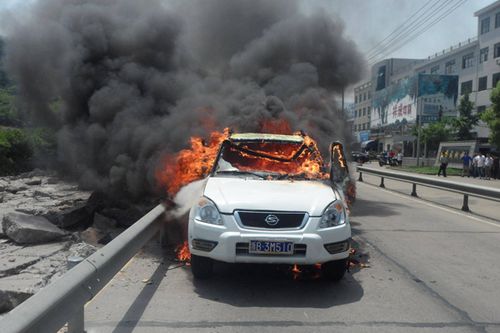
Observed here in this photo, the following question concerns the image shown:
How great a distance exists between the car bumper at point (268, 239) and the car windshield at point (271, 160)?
1361mm

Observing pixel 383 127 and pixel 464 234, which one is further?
pixel 383 127

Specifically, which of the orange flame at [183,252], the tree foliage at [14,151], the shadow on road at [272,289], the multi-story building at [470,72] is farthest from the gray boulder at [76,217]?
the multi-story building at [470,72]

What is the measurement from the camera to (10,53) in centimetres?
1541

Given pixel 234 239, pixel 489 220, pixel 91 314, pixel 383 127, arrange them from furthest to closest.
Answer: pixel 383 127 < pixel 489 220 < pixel 234 239 < pixel 91 314

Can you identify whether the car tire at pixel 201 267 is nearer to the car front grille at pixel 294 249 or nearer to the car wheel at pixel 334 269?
the car front grille at pixel 294 249

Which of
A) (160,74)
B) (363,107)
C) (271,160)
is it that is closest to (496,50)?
(363,107)

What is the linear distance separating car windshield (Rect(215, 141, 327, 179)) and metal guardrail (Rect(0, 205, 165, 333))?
1.93 metres

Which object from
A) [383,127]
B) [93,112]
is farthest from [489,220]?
[383,127]

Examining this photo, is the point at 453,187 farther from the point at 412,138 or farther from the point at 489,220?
the point at 412,138

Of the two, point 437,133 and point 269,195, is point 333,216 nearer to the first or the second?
point 269,195

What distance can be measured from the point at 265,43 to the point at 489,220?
27.9 ft

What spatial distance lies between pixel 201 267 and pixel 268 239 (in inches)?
38.1

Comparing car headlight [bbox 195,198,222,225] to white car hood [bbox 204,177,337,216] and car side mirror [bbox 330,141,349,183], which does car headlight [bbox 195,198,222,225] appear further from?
car side mirror [bbox 330,141,349,183]

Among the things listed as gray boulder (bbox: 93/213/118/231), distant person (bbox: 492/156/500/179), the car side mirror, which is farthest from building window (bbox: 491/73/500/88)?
the car side mirror
